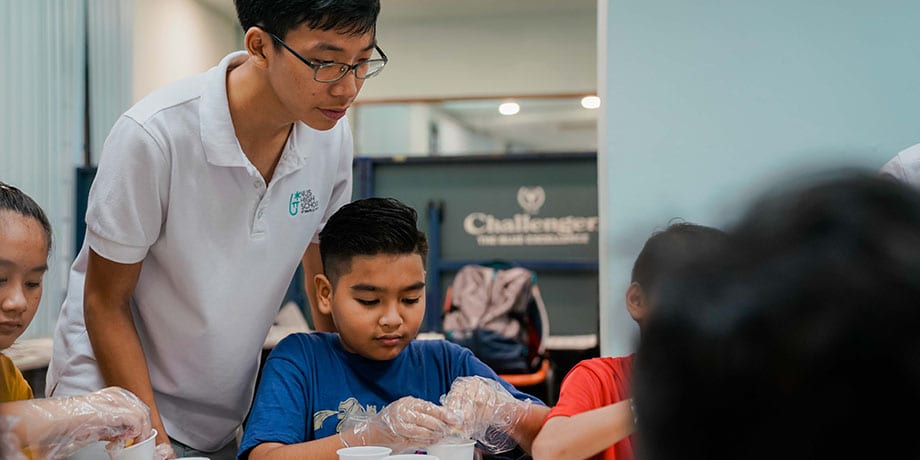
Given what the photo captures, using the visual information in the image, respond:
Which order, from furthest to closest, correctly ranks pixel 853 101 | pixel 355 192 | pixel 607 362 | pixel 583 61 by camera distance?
pixel 583 61 → pixel 355 192 → pixel 853 101 → pixel 607 362

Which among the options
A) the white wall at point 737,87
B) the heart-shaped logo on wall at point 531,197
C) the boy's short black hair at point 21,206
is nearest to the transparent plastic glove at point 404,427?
the boy's short black hair at point 21,206

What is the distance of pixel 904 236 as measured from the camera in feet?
1.00

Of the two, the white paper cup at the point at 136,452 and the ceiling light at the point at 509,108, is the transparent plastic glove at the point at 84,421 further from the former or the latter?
the ceiling light at the point at 509,108

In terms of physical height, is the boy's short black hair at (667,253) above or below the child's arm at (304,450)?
above

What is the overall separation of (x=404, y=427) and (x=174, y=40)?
215 inches

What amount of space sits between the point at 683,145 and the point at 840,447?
204 cm

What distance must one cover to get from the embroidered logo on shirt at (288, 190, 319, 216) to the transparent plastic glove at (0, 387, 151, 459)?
1.45 ft

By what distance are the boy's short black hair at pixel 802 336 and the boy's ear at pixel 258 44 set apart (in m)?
1.06

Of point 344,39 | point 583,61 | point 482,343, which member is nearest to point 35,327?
point 482,343

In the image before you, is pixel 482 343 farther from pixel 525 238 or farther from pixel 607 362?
pixel 607 362

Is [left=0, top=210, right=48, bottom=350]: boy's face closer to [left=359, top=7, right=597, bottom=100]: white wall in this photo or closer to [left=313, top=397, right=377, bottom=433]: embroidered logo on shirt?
[left=313, top=397, right=377, bottom=433]: embroidered logo on shirt

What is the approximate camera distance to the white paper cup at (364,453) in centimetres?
99

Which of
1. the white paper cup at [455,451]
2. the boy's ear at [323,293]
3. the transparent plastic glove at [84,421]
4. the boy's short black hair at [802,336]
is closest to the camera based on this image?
the boy's short black hair at [802,336]

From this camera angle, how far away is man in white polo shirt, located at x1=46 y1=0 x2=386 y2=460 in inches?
49.3
